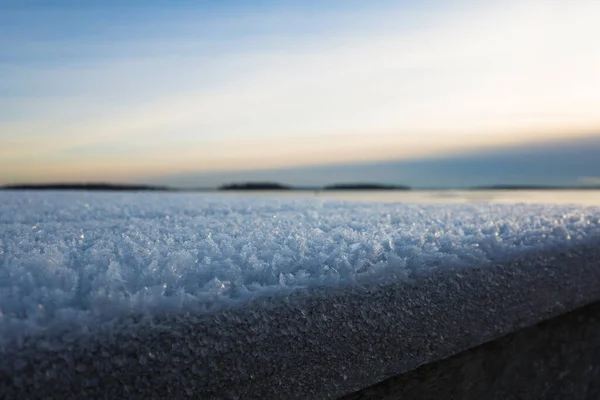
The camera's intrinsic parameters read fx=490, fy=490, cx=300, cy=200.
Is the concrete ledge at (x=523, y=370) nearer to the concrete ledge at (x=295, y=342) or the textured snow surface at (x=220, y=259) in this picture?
the concrete ledge at (x=295, y=342)

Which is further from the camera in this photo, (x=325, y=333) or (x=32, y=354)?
(x=325, y=333)

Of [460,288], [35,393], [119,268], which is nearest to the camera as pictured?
[35,393]

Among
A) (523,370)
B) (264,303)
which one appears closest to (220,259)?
(264,303)

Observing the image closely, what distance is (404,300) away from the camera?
534mm

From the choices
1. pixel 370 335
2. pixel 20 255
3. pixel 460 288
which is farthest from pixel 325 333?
pixel 20 255

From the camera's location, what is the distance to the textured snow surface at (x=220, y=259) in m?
0.39

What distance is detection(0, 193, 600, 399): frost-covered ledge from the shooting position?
37 cm

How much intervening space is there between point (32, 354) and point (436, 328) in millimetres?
402

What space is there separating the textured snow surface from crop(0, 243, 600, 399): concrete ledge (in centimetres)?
2

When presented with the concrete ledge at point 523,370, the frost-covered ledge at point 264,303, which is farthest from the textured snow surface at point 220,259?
the concrete ledge at point 523,370

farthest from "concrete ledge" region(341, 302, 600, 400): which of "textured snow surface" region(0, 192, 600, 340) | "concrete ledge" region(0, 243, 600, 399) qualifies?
"textured snow surface" region(0, 192, 600, 340)

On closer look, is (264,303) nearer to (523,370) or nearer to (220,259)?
(220,259)

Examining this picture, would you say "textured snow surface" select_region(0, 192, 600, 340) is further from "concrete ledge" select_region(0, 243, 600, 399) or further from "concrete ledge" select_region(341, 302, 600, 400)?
"concrete ledge" select_region(341, 302, 600, 400)

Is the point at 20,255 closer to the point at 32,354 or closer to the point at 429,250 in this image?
the point at 32,354
